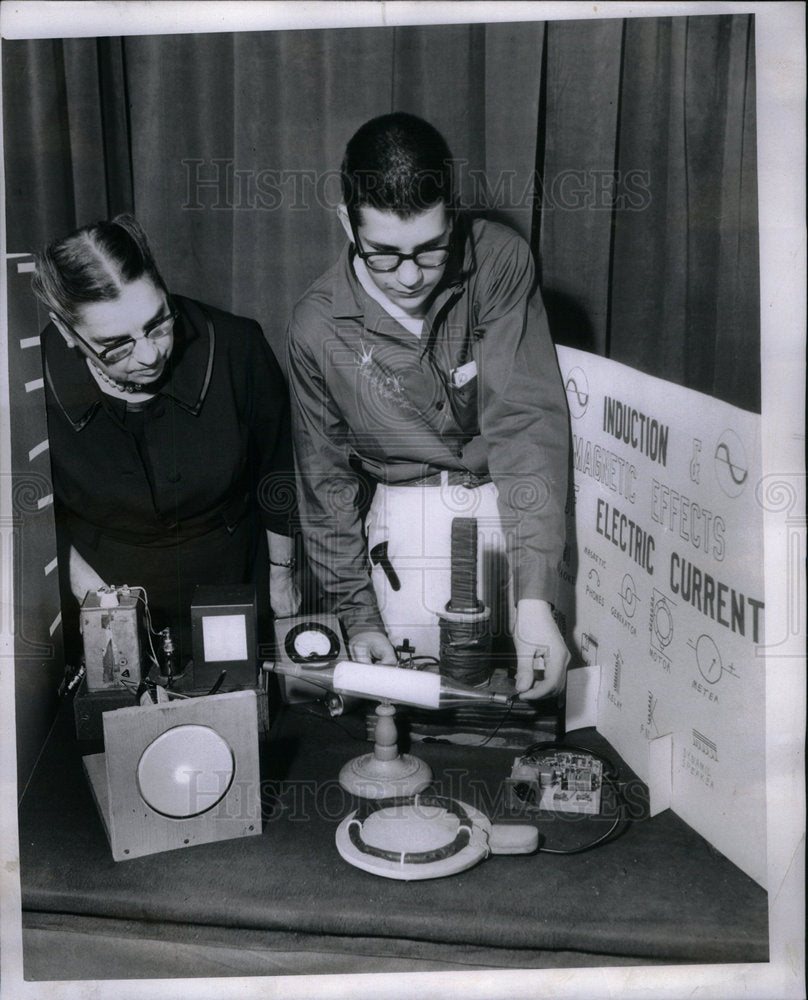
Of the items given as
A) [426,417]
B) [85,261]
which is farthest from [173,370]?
[426,417]

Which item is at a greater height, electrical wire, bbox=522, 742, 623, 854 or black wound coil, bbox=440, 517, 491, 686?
black wound coil, bbox=440, 517, 491, 686

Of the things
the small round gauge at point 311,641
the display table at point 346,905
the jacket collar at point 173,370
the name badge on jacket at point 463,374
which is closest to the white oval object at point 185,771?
the display table at point 346,905

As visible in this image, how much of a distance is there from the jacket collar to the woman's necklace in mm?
14

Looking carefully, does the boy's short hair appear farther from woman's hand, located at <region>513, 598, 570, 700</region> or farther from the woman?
woman's hand, located at <region>513, 598, 570, 700</region>

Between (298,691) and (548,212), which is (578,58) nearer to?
(548,212)

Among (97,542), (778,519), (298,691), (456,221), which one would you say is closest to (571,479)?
(778,519)

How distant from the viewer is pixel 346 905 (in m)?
0.91

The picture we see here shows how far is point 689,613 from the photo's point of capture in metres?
1.02

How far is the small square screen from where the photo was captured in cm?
108

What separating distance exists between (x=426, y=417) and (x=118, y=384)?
391 mm

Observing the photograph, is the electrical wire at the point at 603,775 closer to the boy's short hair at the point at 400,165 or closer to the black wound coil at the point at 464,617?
the black wound coil at the point at 464,617

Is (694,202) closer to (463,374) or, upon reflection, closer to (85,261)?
(463,374)

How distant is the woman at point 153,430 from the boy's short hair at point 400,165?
230 mm

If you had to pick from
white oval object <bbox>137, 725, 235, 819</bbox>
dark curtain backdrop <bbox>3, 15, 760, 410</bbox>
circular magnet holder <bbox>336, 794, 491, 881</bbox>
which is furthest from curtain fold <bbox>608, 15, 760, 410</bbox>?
white oval object <bbox>137, 725, 235, 819</bbox>
